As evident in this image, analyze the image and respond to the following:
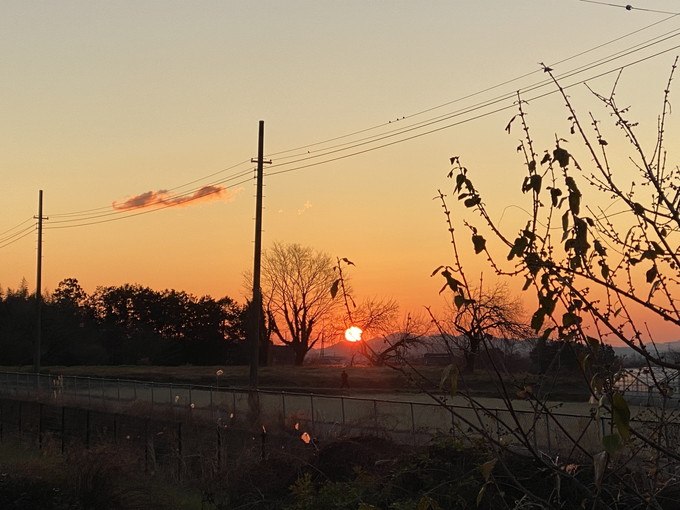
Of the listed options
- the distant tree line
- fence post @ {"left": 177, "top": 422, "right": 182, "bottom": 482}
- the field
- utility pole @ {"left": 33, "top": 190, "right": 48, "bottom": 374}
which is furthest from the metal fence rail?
the distant tree line

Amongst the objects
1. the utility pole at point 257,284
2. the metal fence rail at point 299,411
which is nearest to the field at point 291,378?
the metal fence rail at point 299,411

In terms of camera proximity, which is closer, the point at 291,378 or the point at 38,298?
the point at 38,298

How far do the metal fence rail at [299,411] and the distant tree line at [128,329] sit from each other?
5285cm

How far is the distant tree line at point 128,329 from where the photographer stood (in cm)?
9938

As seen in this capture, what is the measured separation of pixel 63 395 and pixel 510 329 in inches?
1747

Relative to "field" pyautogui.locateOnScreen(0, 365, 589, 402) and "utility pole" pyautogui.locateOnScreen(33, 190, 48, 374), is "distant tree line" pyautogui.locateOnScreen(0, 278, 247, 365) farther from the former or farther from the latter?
"utility pole" pyautogui.locateOnScreen(33, 190, 48, 374)

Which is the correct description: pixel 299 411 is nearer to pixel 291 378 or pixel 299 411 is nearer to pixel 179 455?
pixel 179 455

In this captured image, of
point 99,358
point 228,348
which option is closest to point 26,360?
point 99,358

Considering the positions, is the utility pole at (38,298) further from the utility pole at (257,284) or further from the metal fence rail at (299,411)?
the utility pole at (257,284)

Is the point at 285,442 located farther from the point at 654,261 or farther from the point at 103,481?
the point at 654,261

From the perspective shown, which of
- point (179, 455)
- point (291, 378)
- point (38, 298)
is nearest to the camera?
point (179, 455)

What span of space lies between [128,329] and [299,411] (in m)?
84.4

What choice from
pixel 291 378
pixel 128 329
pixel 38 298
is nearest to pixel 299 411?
pixel 38 298

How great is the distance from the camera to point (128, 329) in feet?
362
